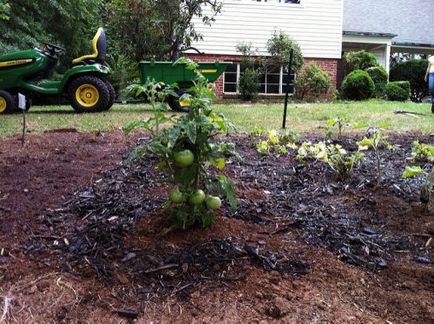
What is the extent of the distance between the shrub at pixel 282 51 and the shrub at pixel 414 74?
22.1 ft

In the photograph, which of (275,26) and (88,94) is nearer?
(88,94)

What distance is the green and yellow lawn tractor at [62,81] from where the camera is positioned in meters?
8.65

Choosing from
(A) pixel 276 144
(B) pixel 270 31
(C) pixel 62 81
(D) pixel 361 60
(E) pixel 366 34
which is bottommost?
(A) pixel 276 144

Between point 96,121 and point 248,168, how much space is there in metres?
3.91

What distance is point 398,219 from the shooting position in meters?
2.81

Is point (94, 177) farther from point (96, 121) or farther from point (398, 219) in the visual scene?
point (96, 121)

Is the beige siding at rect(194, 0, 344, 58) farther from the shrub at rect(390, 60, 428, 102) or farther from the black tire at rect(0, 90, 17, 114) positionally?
the black tire at rect(0, 90, 17, 114)

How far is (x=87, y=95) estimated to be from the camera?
888 centimetres

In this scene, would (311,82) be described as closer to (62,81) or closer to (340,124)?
(62,81)

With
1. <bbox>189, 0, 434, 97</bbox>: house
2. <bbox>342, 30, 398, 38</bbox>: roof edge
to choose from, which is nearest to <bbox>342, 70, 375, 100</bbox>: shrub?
<bbox>189, 0, 434, 97</bbox>: house

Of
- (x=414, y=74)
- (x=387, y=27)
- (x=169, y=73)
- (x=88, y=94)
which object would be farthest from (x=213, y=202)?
(x=387, y=27)

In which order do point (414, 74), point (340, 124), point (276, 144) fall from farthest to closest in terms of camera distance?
point (414, 74) → point (276, 144) → point (340, 124)

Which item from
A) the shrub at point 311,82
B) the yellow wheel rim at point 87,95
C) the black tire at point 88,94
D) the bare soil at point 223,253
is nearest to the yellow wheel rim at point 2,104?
the black tire at point 88,94

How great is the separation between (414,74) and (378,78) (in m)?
4.00
